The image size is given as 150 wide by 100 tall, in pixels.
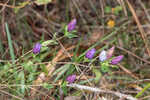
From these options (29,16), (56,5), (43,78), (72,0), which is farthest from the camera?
(56,5)

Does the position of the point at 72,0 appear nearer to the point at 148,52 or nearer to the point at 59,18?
the point at 59,18

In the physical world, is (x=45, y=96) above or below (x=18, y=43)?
below

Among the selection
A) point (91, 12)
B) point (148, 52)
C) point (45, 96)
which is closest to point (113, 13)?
point (91, 12)

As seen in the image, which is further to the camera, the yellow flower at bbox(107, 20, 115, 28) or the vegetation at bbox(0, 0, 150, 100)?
the yellow flower at bbox(107, 20, 115, 28)

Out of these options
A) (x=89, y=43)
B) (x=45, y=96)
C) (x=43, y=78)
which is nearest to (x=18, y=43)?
(x=43, y=78)

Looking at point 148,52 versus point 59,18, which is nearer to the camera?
point 148,52

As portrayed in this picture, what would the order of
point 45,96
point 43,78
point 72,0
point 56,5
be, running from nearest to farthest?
point 45,96 < point 43,78 < point 72,0 < point 56,5

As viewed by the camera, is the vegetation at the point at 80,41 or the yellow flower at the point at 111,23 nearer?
the vegetation at the point at 80,41

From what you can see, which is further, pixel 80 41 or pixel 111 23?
pixel 111 23

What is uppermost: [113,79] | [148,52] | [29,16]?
[29,16]
